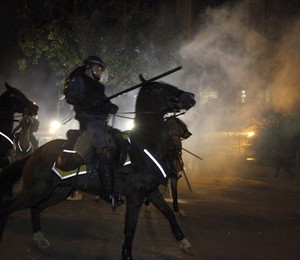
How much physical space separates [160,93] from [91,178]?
1.70 metres

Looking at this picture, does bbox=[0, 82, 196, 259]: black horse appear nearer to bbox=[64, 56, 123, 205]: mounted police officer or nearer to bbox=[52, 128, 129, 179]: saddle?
bbox=[52, 128, 129, 179]: saddle

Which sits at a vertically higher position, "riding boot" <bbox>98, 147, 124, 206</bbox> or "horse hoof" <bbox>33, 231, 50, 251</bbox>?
"riding boot" <bbox>98, 147, 124, 206</bbox>


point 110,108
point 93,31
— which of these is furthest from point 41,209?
point 93,31

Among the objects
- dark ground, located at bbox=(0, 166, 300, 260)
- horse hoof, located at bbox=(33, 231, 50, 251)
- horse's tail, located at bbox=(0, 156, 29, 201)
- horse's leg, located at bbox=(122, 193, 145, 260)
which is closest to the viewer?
horse's leg, located at bbox=(122, 193, 145, 260)

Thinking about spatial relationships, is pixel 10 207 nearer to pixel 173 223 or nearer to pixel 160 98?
pixel 173 223

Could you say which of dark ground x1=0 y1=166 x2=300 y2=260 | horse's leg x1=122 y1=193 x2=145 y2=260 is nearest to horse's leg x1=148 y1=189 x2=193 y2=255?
dark ground x1=0 y1=166 x2=300 y2=260

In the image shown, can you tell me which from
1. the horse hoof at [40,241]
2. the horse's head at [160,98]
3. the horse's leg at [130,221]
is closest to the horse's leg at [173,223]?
the horse's leg at [130,221]

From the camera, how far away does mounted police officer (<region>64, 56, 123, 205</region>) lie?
4.83 meters

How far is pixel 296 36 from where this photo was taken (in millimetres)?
25062

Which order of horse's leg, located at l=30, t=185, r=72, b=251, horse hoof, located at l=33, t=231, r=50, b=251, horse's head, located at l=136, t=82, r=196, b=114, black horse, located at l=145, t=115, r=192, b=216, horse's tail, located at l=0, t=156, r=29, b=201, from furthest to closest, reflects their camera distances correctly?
black horse, located at l=145, t=115, r=192, b=216 < horse's tail, located at l=0, t=156, r=29, b=201 < horse's leg, located at l=30, t=185, r=72, b=251 < horse hoof, located at l=33, t=231, r=50, b=251 < horse's head, located at l=136, t=82, r=196, b=114

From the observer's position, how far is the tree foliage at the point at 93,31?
14703 mm

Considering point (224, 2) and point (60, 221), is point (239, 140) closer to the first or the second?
point (224, 2)

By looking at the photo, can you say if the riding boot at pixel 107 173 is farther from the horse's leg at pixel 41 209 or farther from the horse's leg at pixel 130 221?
the horse's leg at pixel 41 209

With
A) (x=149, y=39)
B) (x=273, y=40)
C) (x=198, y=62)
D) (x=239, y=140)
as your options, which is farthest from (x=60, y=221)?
(x=273, y=40)
